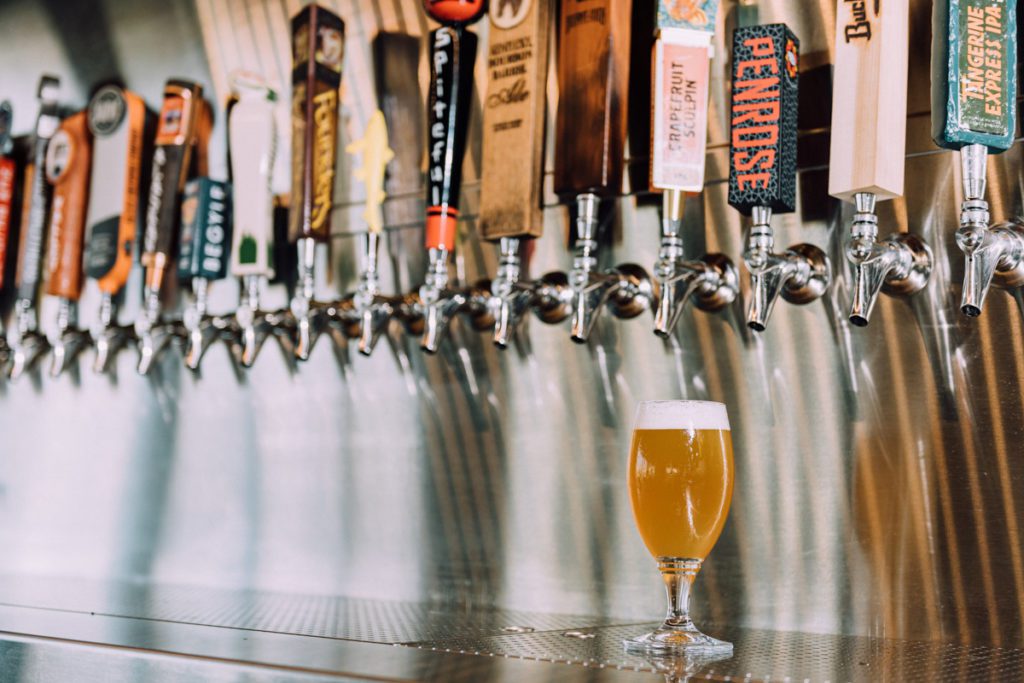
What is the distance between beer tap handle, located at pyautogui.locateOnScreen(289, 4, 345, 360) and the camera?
1.68 metres

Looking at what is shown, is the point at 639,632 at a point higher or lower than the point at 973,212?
lower

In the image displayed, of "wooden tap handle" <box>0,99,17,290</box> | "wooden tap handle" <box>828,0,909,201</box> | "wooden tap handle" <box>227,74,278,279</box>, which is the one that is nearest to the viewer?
"wooden tap handle" <box>828,0,909,201</box>

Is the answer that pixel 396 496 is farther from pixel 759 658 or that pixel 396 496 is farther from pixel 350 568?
pixel 759 658

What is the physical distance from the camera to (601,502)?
1508mm

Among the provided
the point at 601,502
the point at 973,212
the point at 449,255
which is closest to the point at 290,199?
the point at 449,255

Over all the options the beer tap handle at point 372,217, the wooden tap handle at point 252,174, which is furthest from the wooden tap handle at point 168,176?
the beer tap handle at point 372,217

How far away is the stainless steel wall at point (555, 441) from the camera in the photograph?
126 centimetres

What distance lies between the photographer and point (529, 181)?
1.44 m

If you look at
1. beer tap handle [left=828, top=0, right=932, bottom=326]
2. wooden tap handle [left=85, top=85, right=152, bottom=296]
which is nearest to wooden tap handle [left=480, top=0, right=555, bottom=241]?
beer tap handle [left=828, top=0, right=932, bottom=326]

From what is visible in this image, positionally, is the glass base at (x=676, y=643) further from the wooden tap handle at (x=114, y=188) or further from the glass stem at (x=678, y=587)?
the wooden tap handle at (x=114, y=188)

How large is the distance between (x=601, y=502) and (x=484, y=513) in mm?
189

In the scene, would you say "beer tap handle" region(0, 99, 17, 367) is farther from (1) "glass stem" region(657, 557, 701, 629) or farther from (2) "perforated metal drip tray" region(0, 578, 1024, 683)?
(1) "glass stem" region(657, 557, 701, 629)

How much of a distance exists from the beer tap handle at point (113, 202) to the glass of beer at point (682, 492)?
1155mm

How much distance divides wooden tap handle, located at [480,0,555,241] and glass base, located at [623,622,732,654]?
1.89 feet
